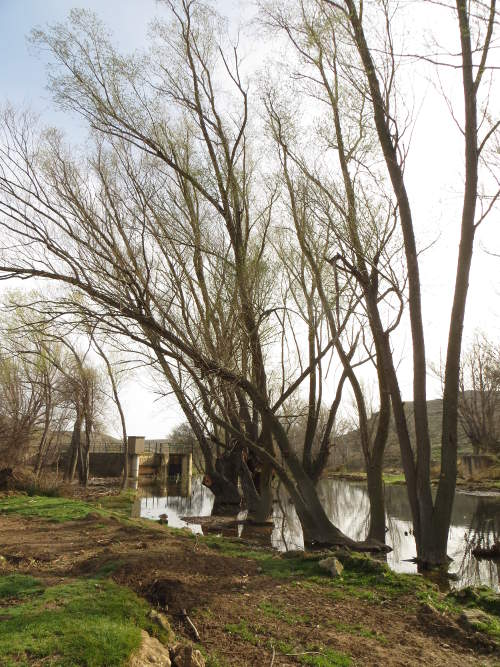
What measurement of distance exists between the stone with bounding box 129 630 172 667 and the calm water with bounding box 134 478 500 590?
546cm

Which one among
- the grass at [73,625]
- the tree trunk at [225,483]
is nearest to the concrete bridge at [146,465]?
the tree trunk at [225,483]

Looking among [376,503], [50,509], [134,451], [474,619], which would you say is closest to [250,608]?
[474,619]

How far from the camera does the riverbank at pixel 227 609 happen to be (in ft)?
13.5

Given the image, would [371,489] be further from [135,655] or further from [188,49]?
[188,49]

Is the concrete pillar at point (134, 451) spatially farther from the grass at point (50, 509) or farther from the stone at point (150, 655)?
the stone at point (150, 655)

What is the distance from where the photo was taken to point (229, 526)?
13.8 meters

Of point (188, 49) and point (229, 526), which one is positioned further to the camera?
point (229, 526)

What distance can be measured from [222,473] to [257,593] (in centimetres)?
1251

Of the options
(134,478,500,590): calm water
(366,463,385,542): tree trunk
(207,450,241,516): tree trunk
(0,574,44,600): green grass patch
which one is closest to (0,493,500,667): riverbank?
(0,574,44,600): green grass patch

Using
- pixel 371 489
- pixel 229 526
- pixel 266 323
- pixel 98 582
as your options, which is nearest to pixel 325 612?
pixel 98 582

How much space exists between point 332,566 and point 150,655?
3.50m

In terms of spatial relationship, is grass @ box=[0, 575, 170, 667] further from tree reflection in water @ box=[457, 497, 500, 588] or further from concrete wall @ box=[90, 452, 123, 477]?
concrete wall @ box=[90, 452, 123, 477]

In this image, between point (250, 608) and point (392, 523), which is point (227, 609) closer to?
point (250, 608)

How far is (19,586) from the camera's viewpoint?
532cm
